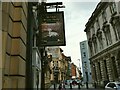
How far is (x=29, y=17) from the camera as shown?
23.7ft

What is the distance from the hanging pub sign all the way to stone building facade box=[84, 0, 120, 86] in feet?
77.1

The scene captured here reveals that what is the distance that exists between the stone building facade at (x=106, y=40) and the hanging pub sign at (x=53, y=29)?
2351 cm

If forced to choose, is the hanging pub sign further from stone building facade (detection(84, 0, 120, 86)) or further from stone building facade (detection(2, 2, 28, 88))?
stone building facade (detection(84, 0, 120, 86))

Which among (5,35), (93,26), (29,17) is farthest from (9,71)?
(93,26)

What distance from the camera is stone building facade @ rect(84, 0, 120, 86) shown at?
3228cm

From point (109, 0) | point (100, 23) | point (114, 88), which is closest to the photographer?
point (114, 88)

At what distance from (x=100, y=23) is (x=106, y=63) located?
830cm

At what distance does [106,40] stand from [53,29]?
29930 millimetres

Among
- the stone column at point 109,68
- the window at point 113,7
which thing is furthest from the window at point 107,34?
the window at point 113,7

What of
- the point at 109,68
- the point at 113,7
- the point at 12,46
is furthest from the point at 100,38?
the point at 12,46

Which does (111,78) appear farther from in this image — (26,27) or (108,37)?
(26,27)

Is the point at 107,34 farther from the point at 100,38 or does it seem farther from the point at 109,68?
the point at 109,68

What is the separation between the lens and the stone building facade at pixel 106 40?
106 ft

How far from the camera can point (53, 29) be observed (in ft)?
29.9
